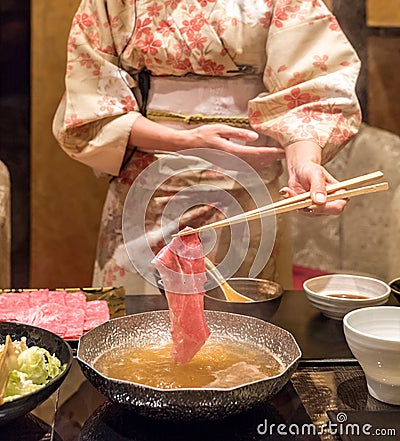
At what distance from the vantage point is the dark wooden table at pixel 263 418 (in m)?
1.09

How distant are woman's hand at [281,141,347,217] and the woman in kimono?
3 centimetres

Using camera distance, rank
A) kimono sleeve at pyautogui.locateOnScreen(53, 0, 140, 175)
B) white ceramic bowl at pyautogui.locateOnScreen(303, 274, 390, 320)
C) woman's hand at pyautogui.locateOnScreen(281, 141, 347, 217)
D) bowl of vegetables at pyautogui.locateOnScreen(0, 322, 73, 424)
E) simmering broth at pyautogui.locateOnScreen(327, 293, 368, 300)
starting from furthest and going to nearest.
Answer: kimono sleeve at pyautogui.locateOnScreen(53, 0, 140, 175) → simmering broth at pyautogui.locateOnScreen(327, 293, 368, 300) → white ceramic bowl at pyautogui.locateOnScreen(303, 274, 390, 320) → woman's hand at pyautogui.locateOnScreen(281, 141, 347, 217) → bowl of vegetables at pyautogui.locateOnScreen(0, 322, 73, 424)

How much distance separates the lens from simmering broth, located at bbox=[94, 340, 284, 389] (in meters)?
1.20

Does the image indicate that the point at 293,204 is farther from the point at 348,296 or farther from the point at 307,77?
the point at 307,77

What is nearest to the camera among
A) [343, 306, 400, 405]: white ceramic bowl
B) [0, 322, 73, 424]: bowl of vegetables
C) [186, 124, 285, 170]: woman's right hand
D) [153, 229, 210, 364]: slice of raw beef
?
[0, 322, 73, 424]: bowl of vegetables

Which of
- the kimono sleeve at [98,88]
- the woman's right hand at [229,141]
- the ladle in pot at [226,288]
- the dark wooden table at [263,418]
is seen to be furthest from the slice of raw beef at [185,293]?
the kimono sleeve at [98,88]

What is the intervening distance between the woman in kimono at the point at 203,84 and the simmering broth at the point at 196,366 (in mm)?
635

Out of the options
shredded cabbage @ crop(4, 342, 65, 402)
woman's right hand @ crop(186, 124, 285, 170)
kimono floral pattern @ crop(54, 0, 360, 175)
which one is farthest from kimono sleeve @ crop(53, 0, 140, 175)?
shredded cabbage @ crop(4, 342, 65, 402)

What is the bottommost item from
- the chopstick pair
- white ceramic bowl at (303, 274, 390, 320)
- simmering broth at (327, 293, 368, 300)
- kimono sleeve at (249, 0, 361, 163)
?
simmering broth at (327, 293, 368, 300)

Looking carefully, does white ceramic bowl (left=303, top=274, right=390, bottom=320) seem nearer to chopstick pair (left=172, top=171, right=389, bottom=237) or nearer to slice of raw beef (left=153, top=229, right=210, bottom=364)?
chopstick pair (left=172, top=171, right=389, bottom=237)

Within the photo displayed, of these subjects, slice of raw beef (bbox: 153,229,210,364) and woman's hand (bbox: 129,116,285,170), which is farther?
woman's hand (bbox: 129,116,285,170)

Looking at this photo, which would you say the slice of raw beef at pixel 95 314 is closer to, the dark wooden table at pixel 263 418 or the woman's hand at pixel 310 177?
the dark wooden table at pixel 263 418

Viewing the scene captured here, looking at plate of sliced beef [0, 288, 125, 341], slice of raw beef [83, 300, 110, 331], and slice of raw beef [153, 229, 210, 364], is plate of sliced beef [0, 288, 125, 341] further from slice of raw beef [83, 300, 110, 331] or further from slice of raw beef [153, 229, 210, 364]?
slice of raw beef [153, 229, 210, 364]

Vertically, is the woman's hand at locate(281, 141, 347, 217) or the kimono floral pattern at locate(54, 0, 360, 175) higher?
the kimono floral pattern at locate(54, 0, 360, 175)
